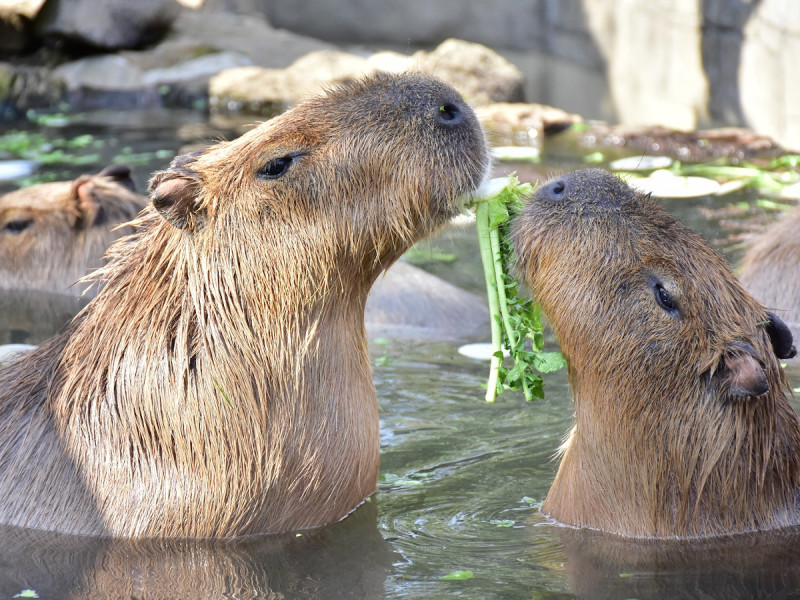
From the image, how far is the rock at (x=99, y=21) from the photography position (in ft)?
49.7

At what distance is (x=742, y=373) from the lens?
350 cm

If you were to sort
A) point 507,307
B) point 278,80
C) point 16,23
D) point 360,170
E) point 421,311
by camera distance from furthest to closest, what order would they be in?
point 16,23
point 278,80
point 421,311
point 507,307
point 360,170

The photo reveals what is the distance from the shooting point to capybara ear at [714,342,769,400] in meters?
3.47

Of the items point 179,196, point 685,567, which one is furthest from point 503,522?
point 179,196

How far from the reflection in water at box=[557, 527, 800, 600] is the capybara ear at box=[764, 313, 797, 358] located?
0.61 metres

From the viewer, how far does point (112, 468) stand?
3736 millimetres

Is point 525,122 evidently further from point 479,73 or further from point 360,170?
point 360,170

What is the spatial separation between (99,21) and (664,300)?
1301cm

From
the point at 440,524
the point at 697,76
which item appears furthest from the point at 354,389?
the point at 697,76

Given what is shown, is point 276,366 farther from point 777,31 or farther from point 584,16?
point 584,16

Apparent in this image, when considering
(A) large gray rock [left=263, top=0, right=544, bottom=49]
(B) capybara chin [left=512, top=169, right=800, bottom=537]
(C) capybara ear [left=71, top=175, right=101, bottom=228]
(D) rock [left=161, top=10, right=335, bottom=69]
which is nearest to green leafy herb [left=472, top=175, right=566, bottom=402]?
(B) capybara chin [left=512, top=169, right=800, bottom=537]

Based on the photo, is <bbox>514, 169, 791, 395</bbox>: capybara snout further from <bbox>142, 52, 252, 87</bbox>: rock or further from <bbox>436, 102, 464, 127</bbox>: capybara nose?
<bbox>142, 52, 252, 87</bbox>: rock

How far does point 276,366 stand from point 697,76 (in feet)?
28.9

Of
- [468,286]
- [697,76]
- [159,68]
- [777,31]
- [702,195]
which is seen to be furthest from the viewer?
[159,68]
